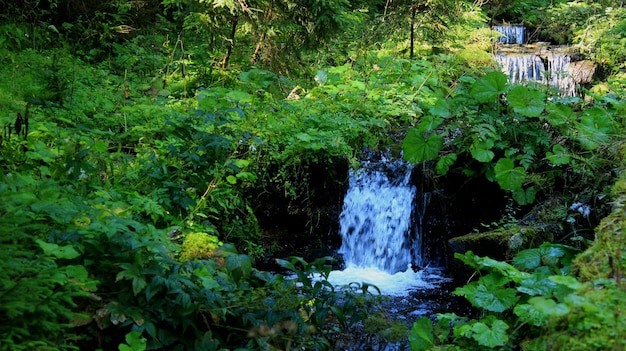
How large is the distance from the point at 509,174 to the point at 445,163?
0.73 meters

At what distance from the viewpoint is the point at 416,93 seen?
7.93 metres

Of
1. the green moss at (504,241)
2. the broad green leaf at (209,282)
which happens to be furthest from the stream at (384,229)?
the broad green leaf at (209,282)

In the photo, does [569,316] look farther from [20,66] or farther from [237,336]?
[20,66]

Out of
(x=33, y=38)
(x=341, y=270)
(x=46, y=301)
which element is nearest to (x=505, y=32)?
(x=341, y=270)

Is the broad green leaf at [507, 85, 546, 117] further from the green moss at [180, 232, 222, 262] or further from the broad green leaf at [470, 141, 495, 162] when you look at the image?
the green moss at [180, 232, 222, 262]

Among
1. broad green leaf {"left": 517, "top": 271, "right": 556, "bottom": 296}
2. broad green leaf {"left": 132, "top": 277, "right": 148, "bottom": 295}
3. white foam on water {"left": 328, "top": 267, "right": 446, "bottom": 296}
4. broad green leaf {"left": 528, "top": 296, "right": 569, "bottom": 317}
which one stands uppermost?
broad green leaf {"left": 528, "top": 296, "right": 569, "bottom": 317}

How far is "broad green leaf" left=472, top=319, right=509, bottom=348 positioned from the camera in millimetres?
2988

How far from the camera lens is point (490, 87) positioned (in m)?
6.09

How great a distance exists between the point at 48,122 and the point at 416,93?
4956mm

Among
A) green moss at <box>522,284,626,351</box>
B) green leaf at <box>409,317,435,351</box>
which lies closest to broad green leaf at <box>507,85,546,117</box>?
green leaf at <box>409,317,435,351</box>

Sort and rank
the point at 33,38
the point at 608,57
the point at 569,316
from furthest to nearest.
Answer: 1. the point at 608,57
2. the point at 33,38
3. the point at 569,316

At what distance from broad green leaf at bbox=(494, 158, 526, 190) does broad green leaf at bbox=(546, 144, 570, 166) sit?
0.31 metres

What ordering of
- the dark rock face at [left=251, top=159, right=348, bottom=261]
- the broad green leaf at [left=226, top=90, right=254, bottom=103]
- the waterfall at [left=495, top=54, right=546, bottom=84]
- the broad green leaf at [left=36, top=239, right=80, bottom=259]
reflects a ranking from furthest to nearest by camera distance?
the waterfall at [left=495, top=54, right=546, bottom=84] < the broad green leaf at [left=226, top=90, right=254, bottom=103] < the dark rock face at [left=251, top=159, right=348, bottom=261] < the broad green leaf at [left=36, top=239, right=80, bottom=259]

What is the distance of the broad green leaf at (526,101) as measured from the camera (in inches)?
230
